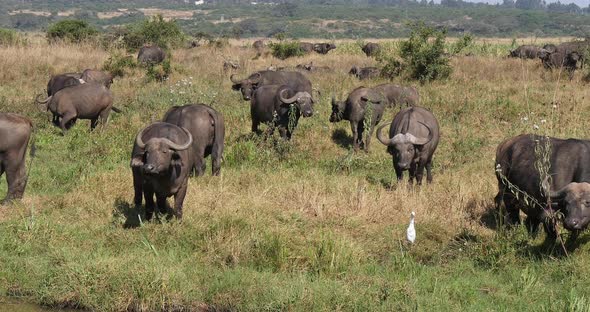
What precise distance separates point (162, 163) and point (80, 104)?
23.5ft

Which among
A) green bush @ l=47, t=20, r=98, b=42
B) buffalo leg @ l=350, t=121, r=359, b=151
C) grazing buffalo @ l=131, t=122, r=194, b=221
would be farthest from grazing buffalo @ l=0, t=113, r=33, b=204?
green bush @ l=47, t=20, r=98, b=42

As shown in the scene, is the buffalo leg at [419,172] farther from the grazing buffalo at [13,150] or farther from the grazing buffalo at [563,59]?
the grazing buffalo at [563,59]

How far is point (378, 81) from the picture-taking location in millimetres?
18562

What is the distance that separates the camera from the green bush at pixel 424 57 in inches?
711

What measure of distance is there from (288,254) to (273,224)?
950mm

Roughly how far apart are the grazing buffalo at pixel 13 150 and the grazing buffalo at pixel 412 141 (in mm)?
4627

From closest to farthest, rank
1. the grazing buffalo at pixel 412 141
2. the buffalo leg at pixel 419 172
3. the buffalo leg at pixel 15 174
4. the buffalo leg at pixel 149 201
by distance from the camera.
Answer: the buffalo leg at pixel 149 201
the buffalo leg at pixel 15 174
the grazing buffalo at pixel 412 141
the buffalo leg at pixel 419 172

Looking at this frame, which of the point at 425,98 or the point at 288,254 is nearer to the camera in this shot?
the point at 288,254

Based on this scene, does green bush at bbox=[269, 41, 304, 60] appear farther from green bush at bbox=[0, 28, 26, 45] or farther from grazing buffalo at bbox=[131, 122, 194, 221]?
grazing buffalo at bbox=[131, 122, 194, 221]

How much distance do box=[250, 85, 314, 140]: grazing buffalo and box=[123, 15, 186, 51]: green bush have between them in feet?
46.9

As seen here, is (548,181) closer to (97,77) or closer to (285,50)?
(97,77)

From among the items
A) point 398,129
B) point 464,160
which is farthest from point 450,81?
point 398,129

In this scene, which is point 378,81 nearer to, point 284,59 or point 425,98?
point 425,98

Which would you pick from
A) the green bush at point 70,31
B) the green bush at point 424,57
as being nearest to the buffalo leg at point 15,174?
the green bush at point 424,57
